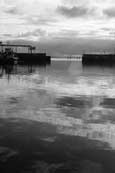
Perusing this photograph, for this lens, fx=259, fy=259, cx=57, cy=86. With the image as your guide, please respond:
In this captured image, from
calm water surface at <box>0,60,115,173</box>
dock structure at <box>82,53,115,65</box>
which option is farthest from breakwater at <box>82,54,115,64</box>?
calm water surface at <box>0,60,115,173</box>

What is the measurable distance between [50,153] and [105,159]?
1.71 metres

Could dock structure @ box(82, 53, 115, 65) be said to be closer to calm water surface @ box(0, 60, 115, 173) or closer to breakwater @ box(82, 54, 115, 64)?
breakwater @ box(82, 54, 115, 64)

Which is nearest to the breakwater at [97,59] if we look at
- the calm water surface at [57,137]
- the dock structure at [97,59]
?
the dock structure at [97,59]

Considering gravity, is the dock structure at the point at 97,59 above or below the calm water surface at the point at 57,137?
below

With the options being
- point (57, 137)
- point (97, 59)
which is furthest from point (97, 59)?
point (57, 137)

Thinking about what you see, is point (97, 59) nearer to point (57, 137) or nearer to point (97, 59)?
point (97, 59)

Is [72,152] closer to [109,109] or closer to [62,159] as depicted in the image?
[62,159]

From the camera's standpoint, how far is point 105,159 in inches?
303

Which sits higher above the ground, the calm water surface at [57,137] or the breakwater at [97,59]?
the calm water surface at [57,137]

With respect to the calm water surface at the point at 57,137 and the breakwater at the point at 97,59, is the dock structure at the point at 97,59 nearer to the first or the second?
the breakwater at the point at 97,59

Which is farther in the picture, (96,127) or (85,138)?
(96,127)

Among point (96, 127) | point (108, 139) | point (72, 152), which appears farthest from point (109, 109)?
point (72, 152)

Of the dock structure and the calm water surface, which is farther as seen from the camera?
the dock structure

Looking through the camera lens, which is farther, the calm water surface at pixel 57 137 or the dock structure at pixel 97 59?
the dock structure at pixel 97 59
